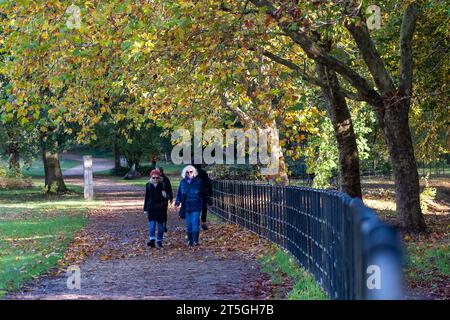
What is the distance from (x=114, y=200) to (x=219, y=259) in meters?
24.8

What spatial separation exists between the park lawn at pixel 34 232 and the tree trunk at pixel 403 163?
7911 mm

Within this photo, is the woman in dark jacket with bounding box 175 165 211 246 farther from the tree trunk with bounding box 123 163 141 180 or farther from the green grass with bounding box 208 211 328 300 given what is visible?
the tree trunk with bounding box 123 163 141 180

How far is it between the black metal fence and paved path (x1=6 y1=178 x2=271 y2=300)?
2.39 ft

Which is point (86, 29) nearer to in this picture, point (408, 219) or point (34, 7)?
point (34, 7)

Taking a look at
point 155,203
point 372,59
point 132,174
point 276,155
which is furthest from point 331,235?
point 132,174

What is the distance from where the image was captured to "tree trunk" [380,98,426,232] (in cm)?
1966

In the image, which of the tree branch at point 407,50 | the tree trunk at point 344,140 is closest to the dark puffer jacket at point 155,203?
the tree trunk at point 344,140

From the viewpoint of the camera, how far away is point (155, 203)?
17750 mm

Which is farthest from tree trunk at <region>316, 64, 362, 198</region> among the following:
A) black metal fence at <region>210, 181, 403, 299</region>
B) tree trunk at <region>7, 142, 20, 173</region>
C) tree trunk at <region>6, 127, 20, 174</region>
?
tree trunk at <region>7, 142, 20, 173</region>

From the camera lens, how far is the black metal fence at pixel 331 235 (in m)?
4.90

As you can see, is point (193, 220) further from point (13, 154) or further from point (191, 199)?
point (13, 154)

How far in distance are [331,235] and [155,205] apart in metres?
8.24

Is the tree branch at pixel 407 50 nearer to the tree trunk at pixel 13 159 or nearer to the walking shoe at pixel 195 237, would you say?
the walking shoe at pixel 195 237

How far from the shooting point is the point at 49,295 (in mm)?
11109
